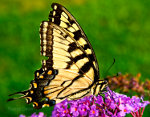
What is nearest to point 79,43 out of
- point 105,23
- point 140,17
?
point 105,23

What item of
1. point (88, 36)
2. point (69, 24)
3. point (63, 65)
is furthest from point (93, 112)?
point (88, 36)

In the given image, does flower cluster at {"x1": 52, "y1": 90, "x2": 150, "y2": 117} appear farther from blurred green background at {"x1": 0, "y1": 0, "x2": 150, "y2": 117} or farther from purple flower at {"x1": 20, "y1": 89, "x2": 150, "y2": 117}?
blurred green background at {"x1": 0, "y1": 0, "x2": 150, "y2": 117}

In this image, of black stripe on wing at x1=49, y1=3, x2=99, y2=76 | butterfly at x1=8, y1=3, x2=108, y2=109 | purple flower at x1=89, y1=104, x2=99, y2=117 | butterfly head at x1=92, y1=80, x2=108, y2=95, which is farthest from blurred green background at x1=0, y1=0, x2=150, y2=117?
purple flower at x1=89, y1=104, x2=99, y2=117

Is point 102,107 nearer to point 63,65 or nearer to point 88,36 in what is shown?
point 63,65

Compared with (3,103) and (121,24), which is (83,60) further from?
(121,24)

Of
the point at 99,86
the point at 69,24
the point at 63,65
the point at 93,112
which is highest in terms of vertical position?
the point at 69,24

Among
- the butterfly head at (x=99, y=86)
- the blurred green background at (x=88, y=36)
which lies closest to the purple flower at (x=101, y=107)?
the butterfly head at (x=99, y=86)

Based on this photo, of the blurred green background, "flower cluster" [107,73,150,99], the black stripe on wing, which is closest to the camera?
the black stripe on wing
